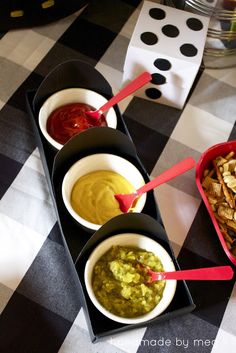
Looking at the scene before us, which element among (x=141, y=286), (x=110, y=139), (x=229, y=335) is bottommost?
(x=229, y=335)

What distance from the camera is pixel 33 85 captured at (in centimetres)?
82

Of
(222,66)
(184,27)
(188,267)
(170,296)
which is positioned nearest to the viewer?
(170,296)

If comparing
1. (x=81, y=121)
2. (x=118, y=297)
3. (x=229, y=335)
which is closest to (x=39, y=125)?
(x=81, y=121)

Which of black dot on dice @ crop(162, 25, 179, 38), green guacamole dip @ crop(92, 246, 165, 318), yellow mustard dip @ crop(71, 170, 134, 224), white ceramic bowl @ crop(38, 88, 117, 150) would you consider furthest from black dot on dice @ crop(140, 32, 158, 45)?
green guacamole dip @ crop(92, 246, 165, 318)

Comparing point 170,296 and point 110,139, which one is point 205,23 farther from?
point 170,296

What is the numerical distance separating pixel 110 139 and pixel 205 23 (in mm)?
301

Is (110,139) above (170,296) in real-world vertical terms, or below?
above

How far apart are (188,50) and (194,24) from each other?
67mm

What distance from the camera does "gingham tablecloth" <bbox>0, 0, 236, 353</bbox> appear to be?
0.63 metres

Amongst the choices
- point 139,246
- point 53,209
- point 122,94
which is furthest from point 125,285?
point 122,94

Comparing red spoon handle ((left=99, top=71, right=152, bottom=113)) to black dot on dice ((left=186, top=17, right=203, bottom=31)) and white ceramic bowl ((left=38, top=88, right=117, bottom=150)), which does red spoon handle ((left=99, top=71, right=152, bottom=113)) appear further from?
black dot on dice ((left=186, top=17, right=203, bottom=31))

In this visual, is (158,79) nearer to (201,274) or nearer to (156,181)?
(156,181)

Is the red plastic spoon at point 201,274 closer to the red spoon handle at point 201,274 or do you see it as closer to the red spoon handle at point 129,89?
the red spoon handle at point 201,274

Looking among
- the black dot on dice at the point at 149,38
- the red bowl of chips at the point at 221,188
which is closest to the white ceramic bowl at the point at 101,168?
the red bowl of chips at the point at 221,188
